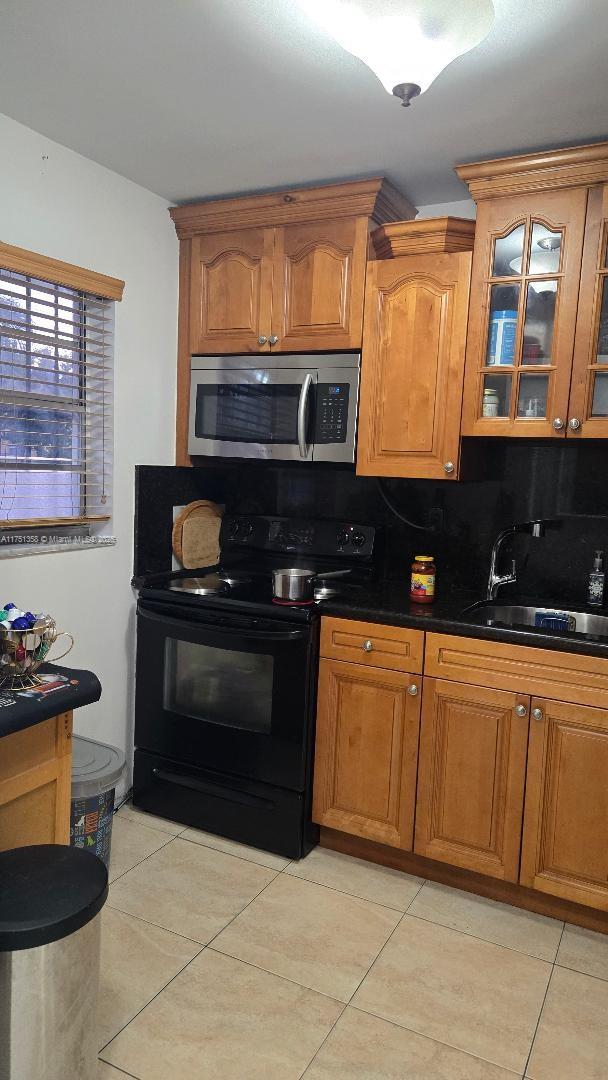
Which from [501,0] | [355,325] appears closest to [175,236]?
[355,325]

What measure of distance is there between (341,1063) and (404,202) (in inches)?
107

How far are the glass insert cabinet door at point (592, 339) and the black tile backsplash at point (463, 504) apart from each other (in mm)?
241

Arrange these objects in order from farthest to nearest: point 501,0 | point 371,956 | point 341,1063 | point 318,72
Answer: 1. point 371,956
2. point 318,72
3. point 341,1063
4. point 501,0

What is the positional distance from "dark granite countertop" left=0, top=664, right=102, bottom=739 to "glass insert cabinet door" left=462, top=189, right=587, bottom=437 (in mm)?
1465

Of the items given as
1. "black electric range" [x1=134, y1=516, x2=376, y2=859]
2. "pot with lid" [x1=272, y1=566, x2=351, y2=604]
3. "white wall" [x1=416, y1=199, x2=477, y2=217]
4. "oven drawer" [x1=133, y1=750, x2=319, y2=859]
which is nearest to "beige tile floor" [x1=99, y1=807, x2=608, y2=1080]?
"oven drawer" [x1=133, y1=750, x2=319, y2=859]

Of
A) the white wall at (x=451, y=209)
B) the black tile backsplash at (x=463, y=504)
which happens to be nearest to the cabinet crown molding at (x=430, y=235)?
the white wall at (x=451, y=209)

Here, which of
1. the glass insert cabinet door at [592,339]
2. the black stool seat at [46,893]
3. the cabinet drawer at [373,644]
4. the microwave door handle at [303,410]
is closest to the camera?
the black stool seat at [46,893]

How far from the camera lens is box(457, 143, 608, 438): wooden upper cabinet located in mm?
2236

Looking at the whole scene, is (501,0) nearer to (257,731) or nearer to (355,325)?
(355,325)

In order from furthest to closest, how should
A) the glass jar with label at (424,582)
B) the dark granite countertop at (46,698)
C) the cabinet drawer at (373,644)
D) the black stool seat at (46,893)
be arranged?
the glass jar with label at (424,582) < the cabinet drawer at (373,644) < the dark granite countertop at (46,698) < the black stool seat at (46,893)

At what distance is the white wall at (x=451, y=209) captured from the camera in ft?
8.89

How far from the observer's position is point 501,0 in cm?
154

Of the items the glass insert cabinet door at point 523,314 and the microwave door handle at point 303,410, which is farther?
the microwave door handle at point 303,410

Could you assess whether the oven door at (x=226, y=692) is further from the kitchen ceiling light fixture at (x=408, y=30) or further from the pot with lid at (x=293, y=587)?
the kitchen ceiling light fixture at (x=408, y=30)
